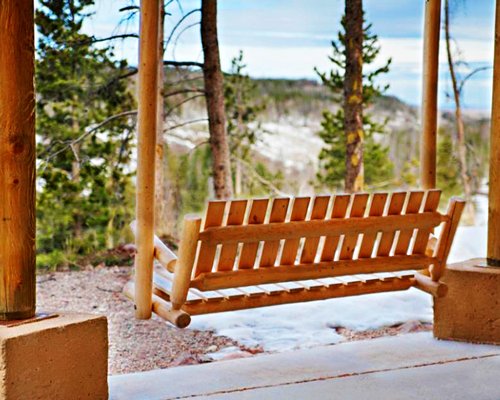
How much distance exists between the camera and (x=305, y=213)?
3139 mm

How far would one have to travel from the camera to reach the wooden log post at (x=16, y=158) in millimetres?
2275

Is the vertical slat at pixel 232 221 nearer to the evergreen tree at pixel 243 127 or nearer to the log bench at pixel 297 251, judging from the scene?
the log bench at pixel 297 251

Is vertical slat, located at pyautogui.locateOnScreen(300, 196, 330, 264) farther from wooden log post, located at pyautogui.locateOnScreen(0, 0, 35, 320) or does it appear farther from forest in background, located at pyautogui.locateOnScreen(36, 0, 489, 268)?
forest in background, located at pyautogui.locateOnScreen(36, 0, 489, 268)

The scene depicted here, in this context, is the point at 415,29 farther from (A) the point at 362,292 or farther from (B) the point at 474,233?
(A) the point at 362,292

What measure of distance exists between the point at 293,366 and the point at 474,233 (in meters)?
5.37

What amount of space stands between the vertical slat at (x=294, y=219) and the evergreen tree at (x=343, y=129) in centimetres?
486

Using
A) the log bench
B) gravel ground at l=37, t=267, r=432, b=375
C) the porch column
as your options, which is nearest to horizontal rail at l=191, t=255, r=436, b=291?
the log bench

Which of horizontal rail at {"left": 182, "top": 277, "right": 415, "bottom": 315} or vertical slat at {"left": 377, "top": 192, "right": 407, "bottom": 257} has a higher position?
vertical slat at {"left": 377, "top": 192, "right": 407, "bottom": 257}

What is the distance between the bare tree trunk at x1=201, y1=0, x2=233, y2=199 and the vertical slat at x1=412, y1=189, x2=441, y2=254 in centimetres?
379

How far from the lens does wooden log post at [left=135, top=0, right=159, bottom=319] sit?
10.3ft

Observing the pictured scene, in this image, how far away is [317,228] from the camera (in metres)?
3.16

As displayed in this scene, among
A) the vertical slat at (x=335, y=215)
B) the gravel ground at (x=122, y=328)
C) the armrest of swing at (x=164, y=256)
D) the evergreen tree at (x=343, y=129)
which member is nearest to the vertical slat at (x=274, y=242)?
the vertical slat at (x=335, y=215)

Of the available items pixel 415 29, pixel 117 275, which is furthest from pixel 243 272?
pixel 415 29

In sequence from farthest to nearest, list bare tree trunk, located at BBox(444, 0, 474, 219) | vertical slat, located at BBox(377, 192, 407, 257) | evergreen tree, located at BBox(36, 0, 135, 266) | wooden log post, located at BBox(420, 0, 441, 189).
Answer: bare tree trunk, located at BBox(444, 0, 474, 219), evergreen tree, located at BBox(36, 0, 135, 266), wooden log post, located at BBox(420, 0, 441, 189), vertical slat, located at BBox(377, 192, 407, 257)
